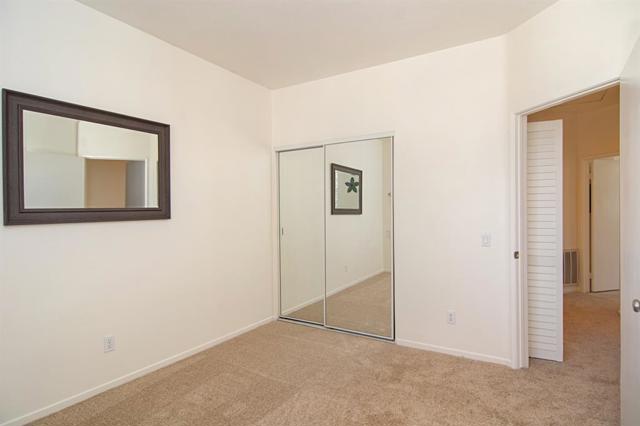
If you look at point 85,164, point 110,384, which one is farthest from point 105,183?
point 110,384

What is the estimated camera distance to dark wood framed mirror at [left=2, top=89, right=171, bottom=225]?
2.02 m

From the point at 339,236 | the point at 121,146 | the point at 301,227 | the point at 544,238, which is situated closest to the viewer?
the point at 121,146

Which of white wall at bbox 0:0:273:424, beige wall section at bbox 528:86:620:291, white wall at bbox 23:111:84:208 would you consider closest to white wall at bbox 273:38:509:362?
white wall at bbox 0:0:273:424

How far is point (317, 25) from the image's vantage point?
103 inches

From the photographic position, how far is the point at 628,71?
167 cm

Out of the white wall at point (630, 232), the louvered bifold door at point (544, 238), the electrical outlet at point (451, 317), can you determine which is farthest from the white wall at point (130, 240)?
the white wall at point (630, 232)

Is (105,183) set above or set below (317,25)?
below

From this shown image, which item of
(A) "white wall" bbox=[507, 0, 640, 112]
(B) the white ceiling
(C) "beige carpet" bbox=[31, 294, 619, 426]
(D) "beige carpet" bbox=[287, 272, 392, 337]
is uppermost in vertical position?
(B) the white ceiling

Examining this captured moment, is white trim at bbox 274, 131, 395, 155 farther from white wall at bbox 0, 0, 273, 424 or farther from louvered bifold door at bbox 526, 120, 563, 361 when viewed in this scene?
louvered bifold door at bbox 526, 120, 563, 361

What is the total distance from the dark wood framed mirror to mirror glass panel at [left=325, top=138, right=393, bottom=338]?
1.75 meters

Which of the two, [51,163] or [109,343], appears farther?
[109,343]

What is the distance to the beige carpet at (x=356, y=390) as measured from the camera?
2.12m

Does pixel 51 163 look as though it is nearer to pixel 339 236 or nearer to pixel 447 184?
pixel 339 236

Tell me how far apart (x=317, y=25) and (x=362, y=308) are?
2741 mm
